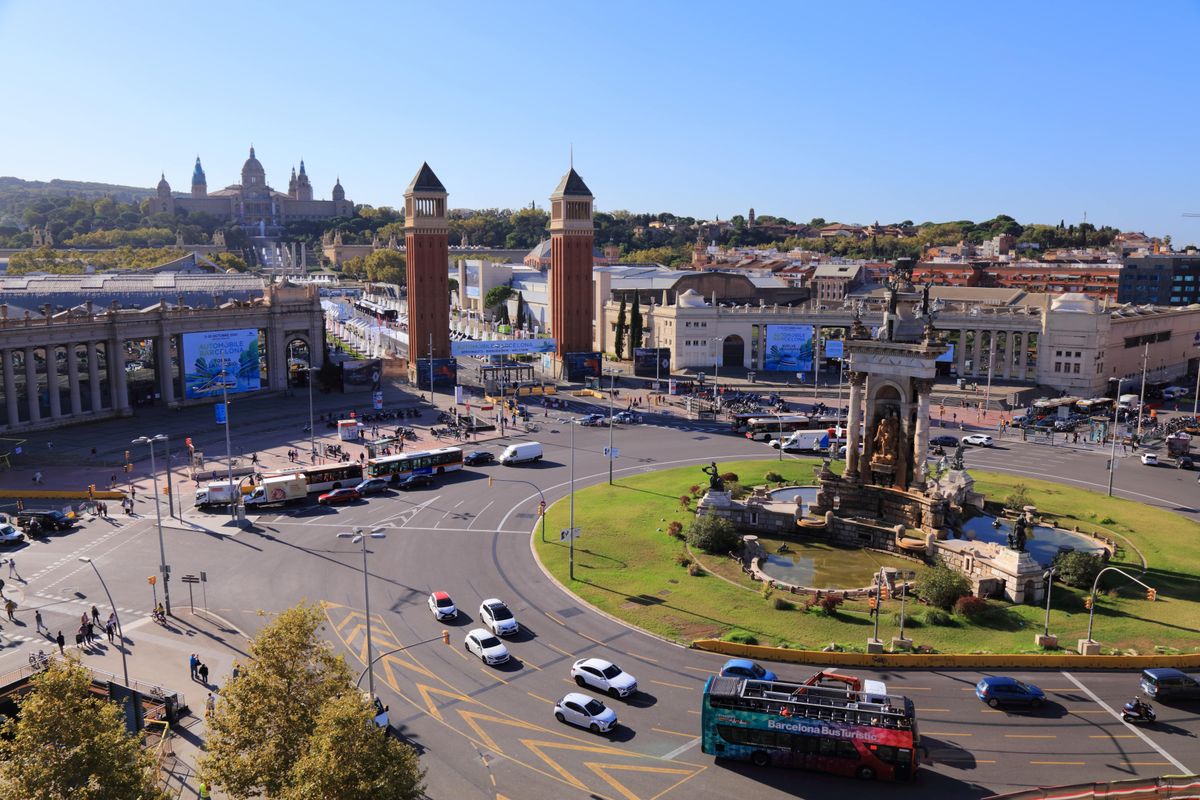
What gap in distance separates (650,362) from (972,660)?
269ft

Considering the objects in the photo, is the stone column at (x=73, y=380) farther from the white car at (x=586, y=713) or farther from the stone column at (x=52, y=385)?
the white car at (x=586, y=713)

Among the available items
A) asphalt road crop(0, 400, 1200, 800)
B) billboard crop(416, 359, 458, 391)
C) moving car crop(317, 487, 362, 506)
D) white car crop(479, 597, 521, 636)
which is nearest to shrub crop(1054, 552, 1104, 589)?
asphalt road crop(0, 400, 1200, 800)

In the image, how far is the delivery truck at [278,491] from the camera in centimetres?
5690

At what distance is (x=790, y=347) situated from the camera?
372ft

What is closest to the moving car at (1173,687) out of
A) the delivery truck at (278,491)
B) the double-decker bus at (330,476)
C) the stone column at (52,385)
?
the double-decker bus at (330,476)

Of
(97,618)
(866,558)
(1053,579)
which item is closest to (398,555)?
(97,618)

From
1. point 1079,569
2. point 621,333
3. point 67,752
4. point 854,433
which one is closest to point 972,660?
point 1079,569

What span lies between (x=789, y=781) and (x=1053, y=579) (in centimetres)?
2249

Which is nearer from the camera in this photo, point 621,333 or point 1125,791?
point 1125,791

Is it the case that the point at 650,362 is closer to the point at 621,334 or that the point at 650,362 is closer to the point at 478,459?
the point at 621,334

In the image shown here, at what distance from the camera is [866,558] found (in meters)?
48.2

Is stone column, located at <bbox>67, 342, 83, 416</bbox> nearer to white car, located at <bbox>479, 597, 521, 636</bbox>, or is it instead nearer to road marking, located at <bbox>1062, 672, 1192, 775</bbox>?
white car, located at <bbox>479, 597, 521, 636</bbox>

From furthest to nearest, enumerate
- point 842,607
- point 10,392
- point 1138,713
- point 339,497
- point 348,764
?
point 10,392, point 339,497, point 842,607, point 1138,713, point 348,764

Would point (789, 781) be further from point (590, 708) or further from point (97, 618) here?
point (97, 618)
